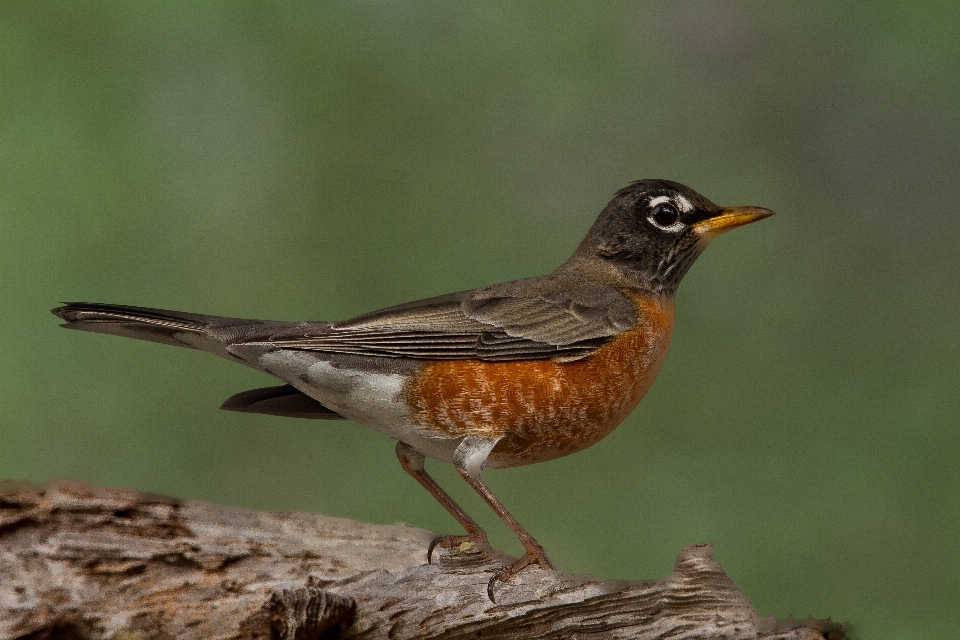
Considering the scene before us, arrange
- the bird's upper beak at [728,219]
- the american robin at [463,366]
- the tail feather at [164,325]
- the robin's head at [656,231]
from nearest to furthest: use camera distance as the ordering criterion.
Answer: the tail feather at [164,325] < the american robin at [463,366] < the bird's upper beak at [728,219] < the robin's head at [656,231]

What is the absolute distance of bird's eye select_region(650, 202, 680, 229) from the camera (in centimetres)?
452

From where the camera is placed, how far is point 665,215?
14.9ft

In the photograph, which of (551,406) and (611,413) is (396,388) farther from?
(611,413)

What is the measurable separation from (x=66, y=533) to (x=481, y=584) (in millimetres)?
1479

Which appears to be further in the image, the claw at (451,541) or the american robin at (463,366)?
the claw at (451,541)

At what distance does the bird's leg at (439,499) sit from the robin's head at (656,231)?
1.27 metres

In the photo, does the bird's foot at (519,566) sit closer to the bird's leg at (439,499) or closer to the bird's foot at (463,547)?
the bird's foot at (463,547)

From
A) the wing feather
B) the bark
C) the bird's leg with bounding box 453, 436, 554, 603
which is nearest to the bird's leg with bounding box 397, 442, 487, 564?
the bird's leg with bounding box 453, 436, 554, 603

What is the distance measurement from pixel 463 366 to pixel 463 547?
2.37ft

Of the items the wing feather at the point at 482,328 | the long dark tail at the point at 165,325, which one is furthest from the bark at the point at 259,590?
the wing feather at the point at 482,328

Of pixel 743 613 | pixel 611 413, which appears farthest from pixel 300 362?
pixel 743 613

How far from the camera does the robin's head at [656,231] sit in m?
4.48

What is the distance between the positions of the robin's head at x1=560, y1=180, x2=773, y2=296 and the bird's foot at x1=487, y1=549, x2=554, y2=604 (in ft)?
4.85

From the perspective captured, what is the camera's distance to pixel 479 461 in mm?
3852
